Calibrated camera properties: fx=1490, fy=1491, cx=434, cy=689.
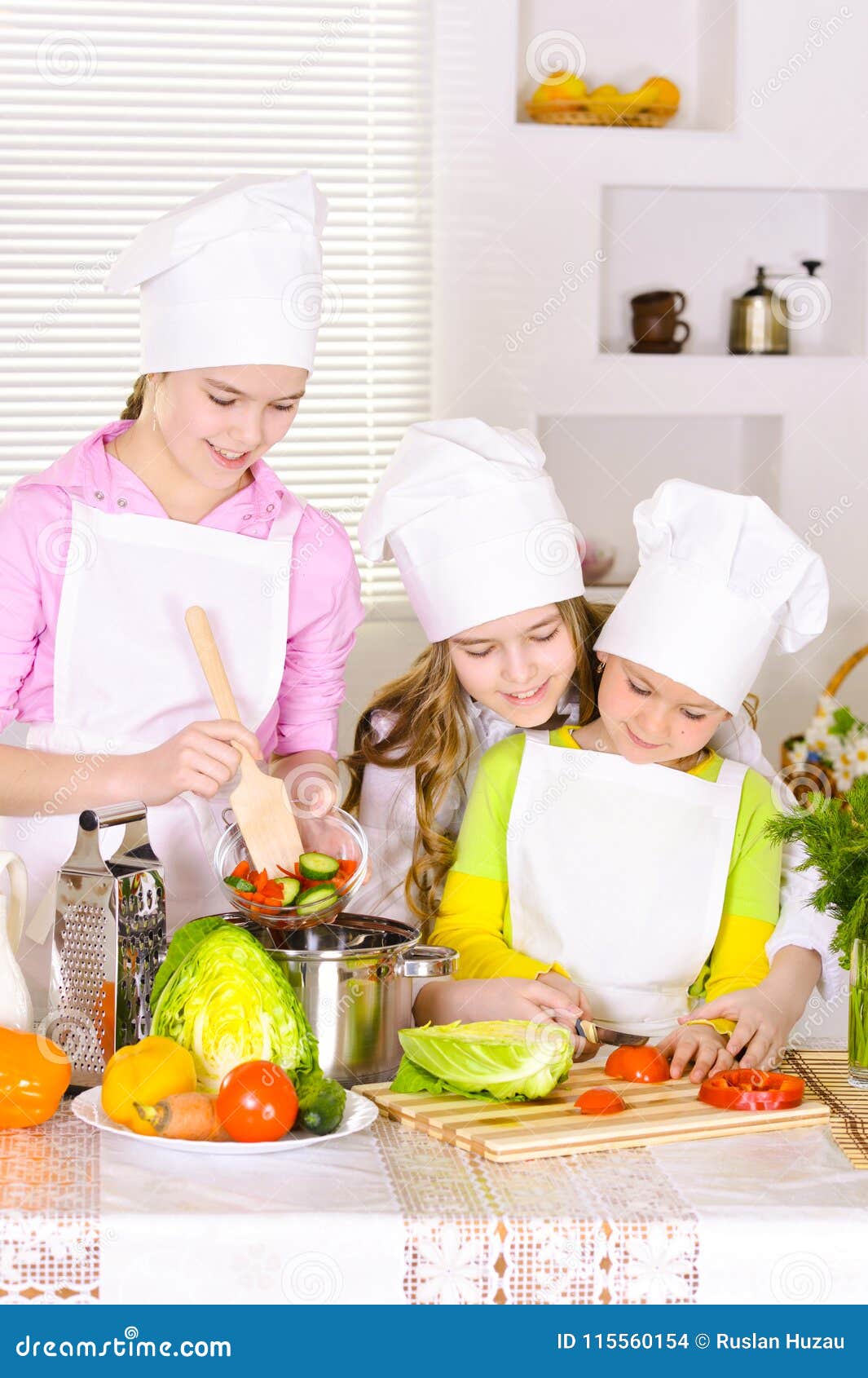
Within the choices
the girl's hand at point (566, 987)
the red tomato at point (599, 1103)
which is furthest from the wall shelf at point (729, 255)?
the red tomato at point (599, 1103)

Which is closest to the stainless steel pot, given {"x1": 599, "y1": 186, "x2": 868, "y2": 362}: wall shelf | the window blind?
the window blind

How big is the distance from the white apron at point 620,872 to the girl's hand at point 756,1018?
18 cm

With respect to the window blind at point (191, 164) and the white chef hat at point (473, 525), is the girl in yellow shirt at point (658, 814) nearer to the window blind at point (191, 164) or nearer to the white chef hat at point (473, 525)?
the white chef hat at point (473, 525)

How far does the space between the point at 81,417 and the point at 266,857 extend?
2174mm

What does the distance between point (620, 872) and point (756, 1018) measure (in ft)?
1.09

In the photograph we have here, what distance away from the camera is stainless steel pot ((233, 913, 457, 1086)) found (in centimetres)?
132

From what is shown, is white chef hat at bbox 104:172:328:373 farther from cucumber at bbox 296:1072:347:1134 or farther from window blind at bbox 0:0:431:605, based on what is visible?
window blind at bbox 0:0:431:605

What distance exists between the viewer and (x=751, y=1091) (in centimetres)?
134

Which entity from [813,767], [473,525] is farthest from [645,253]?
[473,525]

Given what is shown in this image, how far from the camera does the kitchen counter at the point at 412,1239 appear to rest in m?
1.07

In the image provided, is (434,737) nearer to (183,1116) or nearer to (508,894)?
(508,894)

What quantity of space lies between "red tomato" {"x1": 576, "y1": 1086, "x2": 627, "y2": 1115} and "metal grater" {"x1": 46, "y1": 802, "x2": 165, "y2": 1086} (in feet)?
1.34

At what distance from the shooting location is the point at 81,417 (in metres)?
3.39
